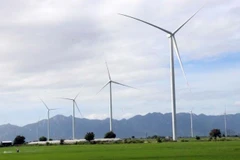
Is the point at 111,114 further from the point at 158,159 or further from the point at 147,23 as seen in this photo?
the point at 158,159

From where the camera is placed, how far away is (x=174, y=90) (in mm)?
97562

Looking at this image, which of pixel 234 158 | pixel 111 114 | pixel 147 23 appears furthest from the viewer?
pixel 111 114

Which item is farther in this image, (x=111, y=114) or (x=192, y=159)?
(x=111, y=114)

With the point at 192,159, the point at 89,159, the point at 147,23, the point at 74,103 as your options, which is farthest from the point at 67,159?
the point at 74,103

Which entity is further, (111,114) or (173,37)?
(111,114)

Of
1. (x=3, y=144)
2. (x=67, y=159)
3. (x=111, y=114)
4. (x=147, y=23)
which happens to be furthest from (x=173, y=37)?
(x=3, y=144)

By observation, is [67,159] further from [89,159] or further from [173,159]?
[173,159]

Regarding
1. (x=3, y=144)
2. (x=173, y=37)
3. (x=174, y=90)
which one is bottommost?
(x=3, y=144)

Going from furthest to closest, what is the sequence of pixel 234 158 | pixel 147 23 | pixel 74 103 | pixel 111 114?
1. pixel 74 103
2. pixel 111 114
3. pixel 147 23
4. pixel 234 158

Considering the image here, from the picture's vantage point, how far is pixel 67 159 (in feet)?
161

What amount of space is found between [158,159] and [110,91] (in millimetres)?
95586

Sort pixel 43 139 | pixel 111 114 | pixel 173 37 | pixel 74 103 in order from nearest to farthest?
pixel 173 37 → pixel 111 114 → pixel 74 103 → pixel 43 139

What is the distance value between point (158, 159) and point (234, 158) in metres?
6.68

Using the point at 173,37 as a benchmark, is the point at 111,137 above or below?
below
